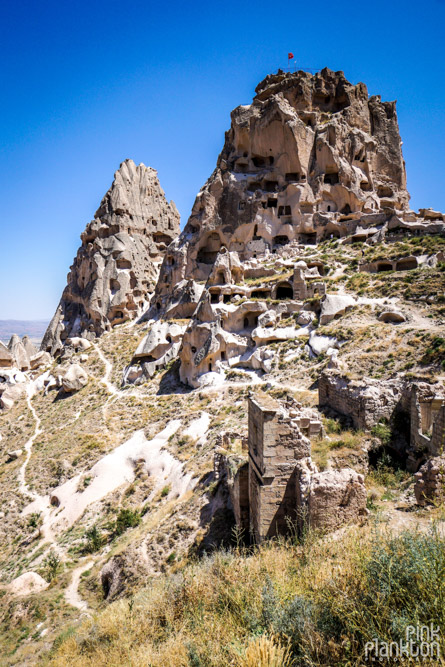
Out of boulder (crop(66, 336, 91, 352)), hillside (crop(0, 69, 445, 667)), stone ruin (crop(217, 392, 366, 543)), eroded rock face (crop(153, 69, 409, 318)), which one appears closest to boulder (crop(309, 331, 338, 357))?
hillside (crop(0, 69, 445, 667))

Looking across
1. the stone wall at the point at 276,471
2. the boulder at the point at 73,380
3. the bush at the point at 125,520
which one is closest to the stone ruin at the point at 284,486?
the stone wall at the point at 276,471

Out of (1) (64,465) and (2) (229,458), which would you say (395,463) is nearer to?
(2) (229,458)

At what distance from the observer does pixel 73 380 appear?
36.6 metres

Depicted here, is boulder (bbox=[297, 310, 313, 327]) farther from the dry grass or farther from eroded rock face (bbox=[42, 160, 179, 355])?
eroded rock face (bbox=[42, 160, 179, 355])

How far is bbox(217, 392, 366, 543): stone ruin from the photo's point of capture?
25.1 feet

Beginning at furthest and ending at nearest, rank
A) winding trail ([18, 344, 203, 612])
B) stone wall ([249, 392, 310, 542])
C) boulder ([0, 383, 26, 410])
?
boulder ([0, 383, 26, 410]), winding trail ([18, 344, 203, 612]), stone wall ([249, 392, 310, 542])

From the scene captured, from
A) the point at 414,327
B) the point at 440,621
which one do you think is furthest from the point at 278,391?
the point at 440,621

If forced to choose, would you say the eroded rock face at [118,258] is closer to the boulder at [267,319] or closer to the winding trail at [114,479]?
the boulder at [267,319]

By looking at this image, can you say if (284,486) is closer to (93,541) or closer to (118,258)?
(93,541)

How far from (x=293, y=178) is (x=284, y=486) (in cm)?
4525

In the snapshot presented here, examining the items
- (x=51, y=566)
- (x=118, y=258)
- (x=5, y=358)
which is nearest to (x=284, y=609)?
(x=51, y=566)

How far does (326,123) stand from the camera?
48.2m

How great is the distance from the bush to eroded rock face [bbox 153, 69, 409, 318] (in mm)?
31233

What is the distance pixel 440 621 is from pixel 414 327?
71.7 ft
